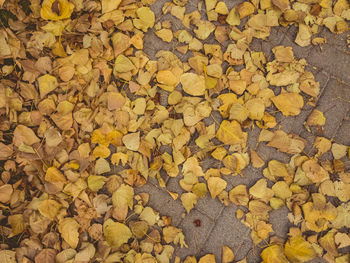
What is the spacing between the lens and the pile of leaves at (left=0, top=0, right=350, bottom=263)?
7.43ft

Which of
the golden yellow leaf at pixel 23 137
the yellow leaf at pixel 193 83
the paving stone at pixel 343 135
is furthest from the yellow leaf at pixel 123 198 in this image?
the paving stone at pixel 343 135

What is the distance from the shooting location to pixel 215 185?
2.34m

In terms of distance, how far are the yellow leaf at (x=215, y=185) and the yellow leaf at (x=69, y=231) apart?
90 cm

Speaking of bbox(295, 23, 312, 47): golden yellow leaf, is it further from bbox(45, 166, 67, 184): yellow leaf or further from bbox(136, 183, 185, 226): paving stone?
bbox(45, 166, 67, 184): yellow leaf

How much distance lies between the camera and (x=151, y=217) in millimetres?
2326

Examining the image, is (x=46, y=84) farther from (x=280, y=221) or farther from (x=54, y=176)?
(x=280, y=221)

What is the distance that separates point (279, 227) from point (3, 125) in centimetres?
194

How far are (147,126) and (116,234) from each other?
28.8 inches

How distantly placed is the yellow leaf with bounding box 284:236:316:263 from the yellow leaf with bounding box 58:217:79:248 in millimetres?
1342

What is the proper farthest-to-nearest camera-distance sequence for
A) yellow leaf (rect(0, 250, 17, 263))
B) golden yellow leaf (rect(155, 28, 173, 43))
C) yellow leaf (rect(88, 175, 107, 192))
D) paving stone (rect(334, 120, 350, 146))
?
golden yellow leaf (rect(155, 28, 173, 43)) < paving stone (rect(334, 120, 350, 146)) < yellow leaf (rect(88, 175, 107, 192)) < yellow leaf (rect(0, 250, 17, 263))

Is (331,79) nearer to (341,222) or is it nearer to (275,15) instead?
(275,15)

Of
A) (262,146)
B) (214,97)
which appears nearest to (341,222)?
(262,146)

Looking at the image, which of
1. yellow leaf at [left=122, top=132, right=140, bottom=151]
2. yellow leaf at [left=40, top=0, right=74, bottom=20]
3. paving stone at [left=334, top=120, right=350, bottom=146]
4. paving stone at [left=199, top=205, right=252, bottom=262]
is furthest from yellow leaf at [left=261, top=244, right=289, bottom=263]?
yellow leaf at [left=40, top=0, right=74, bottom=20]

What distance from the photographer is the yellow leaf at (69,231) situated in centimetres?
222
